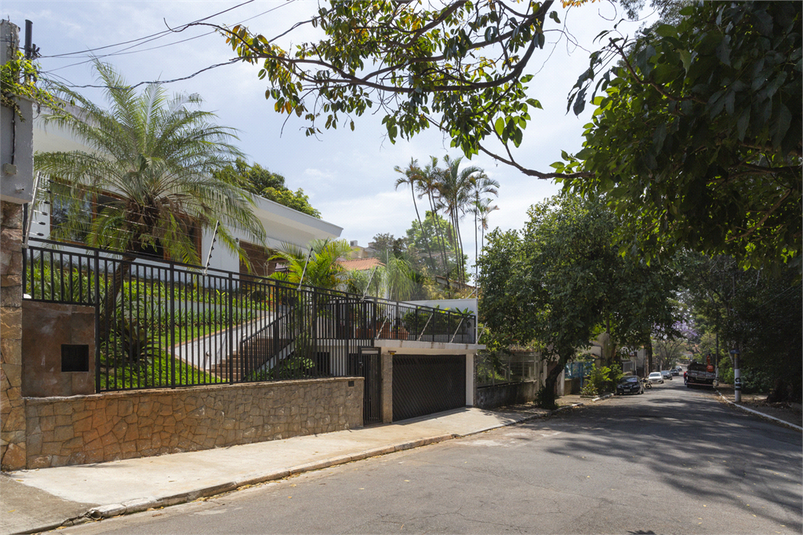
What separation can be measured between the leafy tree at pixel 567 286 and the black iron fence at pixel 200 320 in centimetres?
584

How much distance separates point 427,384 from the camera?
1902 centimetres

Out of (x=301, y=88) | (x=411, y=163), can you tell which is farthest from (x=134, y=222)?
(x=411, y=163)

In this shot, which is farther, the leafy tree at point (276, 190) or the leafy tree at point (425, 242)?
the leafy tree at point (425, 242)

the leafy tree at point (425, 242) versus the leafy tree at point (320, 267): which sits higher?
the leafy tree at point (425, 242)

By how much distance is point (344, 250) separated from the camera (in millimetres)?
19906

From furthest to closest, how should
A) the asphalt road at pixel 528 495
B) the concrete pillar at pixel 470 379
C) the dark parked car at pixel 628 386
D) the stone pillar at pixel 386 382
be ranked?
the dark parked car at pixel 628 386
the concrete pillar at pixel 470 379
the stone pillar at pixel 386 382
the asphalt road at pixel 528 495

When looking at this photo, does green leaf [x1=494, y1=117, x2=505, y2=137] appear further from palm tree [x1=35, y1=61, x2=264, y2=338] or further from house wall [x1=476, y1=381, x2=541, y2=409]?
house wall [x1=476, y1=381, x2=541, y2=409]

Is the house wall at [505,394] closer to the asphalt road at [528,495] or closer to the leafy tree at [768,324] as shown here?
the leafy tree at [768,324]

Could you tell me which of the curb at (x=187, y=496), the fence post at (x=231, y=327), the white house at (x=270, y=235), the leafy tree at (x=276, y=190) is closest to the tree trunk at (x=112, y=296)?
the fence post at (x=231, y=327)

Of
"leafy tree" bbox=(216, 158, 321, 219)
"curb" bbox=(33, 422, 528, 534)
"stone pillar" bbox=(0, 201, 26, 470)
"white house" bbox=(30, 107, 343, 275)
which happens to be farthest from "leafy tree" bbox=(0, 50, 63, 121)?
"leafy tree" bbox=(216, 158, 321, 219)

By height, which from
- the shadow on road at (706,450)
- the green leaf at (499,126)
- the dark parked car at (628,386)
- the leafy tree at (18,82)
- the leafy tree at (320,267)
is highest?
the leafy tree at (18,82)

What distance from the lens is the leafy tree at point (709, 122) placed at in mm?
3787

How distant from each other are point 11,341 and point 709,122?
26.8ft

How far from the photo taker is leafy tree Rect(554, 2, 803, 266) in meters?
3.79
